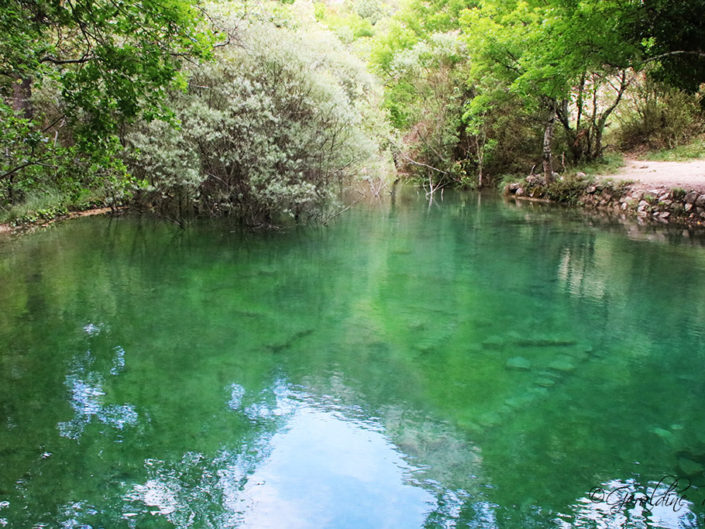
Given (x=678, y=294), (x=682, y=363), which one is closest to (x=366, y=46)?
(x=678, y=294)

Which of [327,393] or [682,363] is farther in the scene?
[682,363]

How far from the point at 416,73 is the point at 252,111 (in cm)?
1940

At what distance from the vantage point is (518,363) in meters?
5.98

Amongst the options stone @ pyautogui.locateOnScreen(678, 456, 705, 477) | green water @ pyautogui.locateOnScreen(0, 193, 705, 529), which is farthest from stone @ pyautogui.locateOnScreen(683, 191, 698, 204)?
stone @ pyautogui.locateOnScreen(678, 456, 705, 477)

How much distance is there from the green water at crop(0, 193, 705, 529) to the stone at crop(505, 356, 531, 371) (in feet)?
0.13

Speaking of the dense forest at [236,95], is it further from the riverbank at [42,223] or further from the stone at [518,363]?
the stone at [518,363]

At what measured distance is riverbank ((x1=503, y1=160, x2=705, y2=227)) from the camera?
15868mm

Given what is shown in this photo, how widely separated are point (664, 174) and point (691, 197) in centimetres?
371

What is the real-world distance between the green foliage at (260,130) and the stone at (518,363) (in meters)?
7.47

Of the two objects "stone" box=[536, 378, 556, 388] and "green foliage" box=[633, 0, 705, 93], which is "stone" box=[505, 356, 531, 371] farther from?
"green foliage" box=[633, 0, 705, 93]

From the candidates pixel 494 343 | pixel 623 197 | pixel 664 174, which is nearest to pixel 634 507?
pixel 494 343

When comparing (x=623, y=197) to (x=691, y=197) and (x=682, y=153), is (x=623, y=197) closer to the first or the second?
(x=691, y=197)

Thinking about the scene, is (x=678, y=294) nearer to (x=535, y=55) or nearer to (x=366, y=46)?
(x=535, y=55)

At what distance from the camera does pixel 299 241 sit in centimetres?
1344
